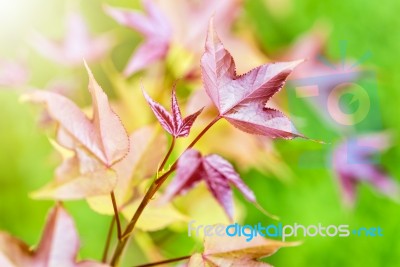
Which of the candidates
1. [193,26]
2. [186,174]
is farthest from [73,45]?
[186,174]

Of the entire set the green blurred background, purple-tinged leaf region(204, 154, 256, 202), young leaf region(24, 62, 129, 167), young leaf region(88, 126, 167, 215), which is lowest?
the green blurred background

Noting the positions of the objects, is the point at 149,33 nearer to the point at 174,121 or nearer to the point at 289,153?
the point at 174,121

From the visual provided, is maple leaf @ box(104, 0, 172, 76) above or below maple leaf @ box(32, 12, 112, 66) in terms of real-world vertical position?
above

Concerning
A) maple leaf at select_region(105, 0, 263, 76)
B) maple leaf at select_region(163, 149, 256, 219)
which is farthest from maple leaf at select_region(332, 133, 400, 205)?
maple leaf at select_region(163, 149, 256, 219)

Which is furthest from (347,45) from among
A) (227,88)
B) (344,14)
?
(227,88)

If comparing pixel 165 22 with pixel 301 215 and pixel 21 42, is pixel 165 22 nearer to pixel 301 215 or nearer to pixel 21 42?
pixel 21 42
